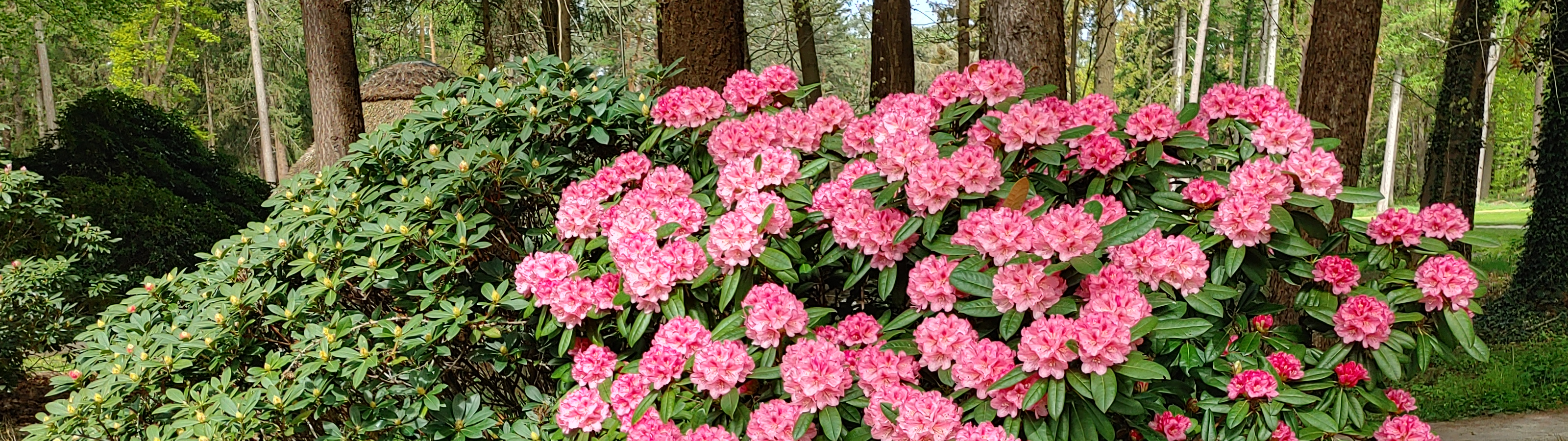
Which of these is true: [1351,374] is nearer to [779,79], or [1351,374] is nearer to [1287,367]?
[1287,367]

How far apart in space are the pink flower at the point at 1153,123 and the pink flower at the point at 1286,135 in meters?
0.19

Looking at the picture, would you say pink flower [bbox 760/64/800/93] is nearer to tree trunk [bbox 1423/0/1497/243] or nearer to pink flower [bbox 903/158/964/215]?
pink flower [bbox 903/158/964/215]

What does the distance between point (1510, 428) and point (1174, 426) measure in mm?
5324

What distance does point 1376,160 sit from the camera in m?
40.3

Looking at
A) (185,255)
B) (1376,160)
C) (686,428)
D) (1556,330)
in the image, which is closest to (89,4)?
(185,255)

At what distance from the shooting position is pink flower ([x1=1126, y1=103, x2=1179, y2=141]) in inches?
91.0

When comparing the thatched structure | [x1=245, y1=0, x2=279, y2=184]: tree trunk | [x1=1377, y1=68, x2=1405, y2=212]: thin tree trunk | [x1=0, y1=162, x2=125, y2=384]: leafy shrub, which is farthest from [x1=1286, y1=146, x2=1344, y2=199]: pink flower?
[x1=1377, y1=68, x2=1405, y2=212]: thin tree trunk

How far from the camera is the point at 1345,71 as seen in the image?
16.8ft

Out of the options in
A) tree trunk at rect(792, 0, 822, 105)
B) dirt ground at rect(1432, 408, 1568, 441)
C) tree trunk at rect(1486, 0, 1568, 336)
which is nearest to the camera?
dirt ground at rect(1432, 408, 1568, 441)

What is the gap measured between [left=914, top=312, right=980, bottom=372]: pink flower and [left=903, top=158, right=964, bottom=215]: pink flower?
247 mm

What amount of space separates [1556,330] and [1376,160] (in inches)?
1425

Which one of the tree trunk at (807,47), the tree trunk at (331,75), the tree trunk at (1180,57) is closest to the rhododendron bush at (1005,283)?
the tree trunk at (331,75)

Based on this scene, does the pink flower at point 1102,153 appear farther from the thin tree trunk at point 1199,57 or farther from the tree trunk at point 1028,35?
the thin tree trunk at point 1199,57

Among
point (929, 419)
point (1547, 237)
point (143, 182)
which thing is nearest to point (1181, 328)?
point (929, 419)
